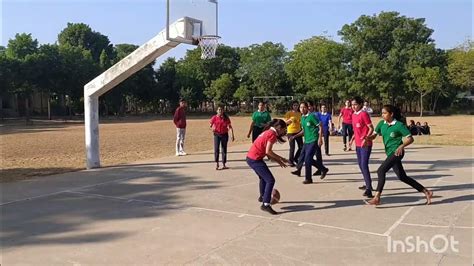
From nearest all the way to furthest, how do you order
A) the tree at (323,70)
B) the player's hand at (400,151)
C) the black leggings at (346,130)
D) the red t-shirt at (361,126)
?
the player's hand at (400,151) → the red t-shirt at (361,126) → the black leggings at (346,130) → the tree at (323,70)

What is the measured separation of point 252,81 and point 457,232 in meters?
66.0

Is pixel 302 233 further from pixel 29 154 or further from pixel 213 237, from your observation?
pixel 29 154

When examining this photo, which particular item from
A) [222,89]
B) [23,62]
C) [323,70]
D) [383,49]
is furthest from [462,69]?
[23,62]

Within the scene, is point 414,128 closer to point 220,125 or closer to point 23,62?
point 220,125

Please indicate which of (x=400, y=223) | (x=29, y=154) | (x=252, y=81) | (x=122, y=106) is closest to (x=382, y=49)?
(x=252, y=81)

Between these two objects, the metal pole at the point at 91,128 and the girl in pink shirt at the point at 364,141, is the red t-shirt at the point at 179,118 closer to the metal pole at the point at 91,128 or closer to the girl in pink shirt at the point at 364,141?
the metal pole at the point at 91,128

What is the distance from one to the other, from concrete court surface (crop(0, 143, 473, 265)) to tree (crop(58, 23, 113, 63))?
7176cm

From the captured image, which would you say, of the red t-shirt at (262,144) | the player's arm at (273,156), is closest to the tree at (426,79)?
the red t-shirt at (262,144)

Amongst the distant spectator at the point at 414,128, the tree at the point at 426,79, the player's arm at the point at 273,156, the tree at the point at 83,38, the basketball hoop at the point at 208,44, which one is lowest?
the distant spectator at the point at 414,128

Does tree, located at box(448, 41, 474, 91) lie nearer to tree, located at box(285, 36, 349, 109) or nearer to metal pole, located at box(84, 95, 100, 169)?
tree, located at box(285, 36, 349, 109)

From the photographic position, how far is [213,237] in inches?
236

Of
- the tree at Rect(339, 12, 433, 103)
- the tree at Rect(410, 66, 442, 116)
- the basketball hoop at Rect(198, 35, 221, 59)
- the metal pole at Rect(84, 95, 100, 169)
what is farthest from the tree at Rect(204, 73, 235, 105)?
the metal pole at Rect(84, 95, 100, 169)

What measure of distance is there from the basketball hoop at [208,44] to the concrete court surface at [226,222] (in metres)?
3.73

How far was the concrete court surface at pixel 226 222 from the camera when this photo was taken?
209 inches
